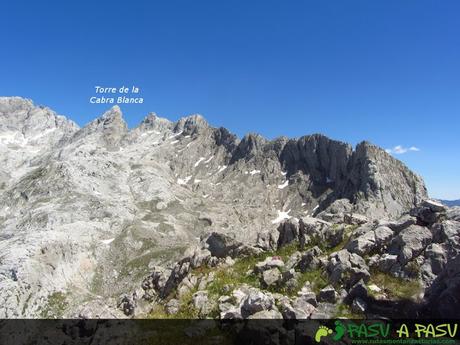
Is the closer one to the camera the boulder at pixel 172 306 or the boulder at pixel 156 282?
the boulder at pixel 172 306

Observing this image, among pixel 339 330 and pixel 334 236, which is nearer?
pixel 339 330

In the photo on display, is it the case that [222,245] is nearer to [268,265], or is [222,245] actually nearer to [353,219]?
[268,265]

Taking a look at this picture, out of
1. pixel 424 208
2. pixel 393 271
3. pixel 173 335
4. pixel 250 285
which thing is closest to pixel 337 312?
pixel 393 271

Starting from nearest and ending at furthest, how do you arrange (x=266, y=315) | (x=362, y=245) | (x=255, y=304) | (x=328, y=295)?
(x=266, y=315)
(x=255, y=304)
(x=328, y=295)
(x=362, y=245)

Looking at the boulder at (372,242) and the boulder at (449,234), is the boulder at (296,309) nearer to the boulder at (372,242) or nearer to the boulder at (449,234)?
the boulder at (372,242)

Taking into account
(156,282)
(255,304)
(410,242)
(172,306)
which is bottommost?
(172,306)

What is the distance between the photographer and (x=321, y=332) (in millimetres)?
19672

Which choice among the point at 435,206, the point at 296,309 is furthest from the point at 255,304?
the point at 435,206

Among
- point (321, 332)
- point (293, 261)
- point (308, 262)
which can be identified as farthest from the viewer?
point (293, 261)

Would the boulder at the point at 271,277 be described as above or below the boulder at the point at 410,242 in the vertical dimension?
below

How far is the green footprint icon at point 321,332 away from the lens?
764 inches

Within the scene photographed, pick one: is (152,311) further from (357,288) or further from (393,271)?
(393,271)

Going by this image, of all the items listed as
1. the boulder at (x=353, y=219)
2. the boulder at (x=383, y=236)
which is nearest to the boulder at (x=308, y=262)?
the boulder at (x=383, y=236)

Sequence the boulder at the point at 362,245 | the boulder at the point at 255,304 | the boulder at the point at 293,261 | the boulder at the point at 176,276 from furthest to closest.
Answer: the boulder at the point at 176,276
the boulder at the point at 293,261
the boulder at the point at 362,245
the boulder at the point at 255,304
